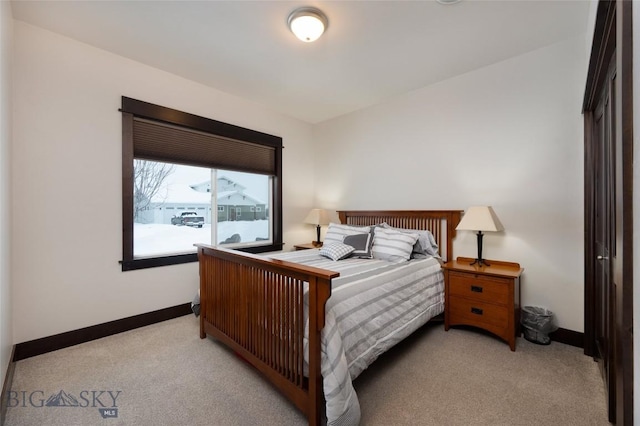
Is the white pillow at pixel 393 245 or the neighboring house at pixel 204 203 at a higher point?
the neighboring house at pixel 204 203

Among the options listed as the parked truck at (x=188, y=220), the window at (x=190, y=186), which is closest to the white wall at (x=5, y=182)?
the window at (x=190, y=186)

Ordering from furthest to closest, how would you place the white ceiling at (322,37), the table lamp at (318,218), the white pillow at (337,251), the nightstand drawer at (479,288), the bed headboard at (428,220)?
the table lamp at (318,218) < the bed headboard at (428,220) < the white pillow at (337,251) < the nightstand drawer at (479,288) < the white ceiling at (322,37)

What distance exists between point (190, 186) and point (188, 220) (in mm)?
399

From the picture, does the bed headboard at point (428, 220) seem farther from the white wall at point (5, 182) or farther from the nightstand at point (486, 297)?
the white wall at point (5, 182)

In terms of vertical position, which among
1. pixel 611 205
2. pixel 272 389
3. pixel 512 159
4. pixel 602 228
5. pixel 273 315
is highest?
pixel 512 159

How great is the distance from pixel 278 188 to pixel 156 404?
283 cm

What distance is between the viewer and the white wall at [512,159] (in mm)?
2400

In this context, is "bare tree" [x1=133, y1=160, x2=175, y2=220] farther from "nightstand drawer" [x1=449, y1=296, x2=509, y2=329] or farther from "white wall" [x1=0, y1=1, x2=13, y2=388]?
"nightstand drawer" [x1=449, y1=296, x2=509, y2=329]

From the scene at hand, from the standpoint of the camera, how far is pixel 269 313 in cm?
175

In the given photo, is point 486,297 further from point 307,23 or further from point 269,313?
point 307,23

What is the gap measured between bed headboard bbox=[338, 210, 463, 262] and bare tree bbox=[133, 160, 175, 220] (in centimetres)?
246

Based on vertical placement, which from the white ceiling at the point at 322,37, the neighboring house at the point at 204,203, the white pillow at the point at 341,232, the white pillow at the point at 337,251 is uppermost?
the white ceiling at the point at 322,37

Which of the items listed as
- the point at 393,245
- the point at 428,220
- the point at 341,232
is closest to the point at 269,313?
the point at 393,245

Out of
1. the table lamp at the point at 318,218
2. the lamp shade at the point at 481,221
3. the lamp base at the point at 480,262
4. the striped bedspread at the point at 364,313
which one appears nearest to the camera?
the striped bedspread at the point at 364,313
